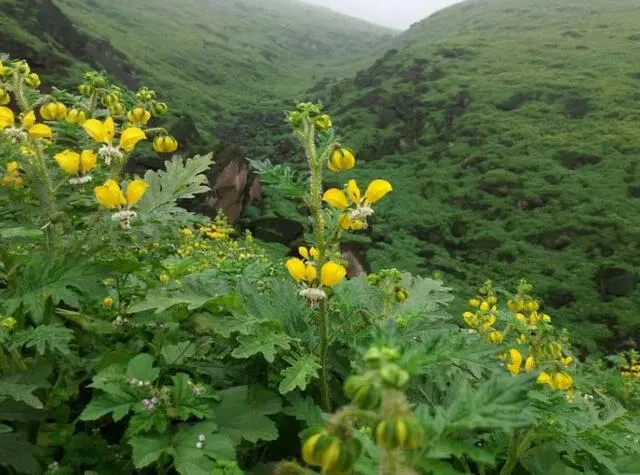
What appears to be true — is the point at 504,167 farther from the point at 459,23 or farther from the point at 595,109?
the point at 459,23

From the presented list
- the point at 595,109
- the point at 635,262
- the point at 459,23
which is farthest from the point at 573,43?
the point at 635,262

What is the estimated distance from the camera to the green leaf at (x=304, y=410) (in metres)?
2.13

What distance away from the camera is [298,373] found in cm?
205

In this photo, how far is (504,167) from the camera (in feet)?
93.2

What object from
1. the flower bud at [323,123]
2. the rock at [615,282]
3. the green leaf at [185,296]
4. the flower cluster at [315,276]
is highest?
the flower bud at [323,123]

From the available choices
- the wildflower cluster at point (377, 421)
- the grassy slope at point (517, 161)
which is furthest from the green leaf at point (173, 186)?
the grassy slope at point (517, 161)

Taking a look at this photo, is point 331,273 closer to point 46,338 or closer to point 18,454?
point 46,338

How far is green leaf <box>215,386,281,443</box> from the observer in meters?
2.09

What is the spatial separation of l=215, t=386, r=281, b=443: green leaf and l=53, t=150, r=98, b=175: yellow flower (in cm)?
116

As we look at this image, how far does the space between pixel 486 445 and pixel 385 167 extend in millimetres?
29298

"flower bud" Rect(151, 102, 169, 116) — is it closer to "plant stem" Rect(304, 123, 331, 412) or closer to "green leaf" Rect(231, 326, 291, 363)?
"plant stem" Rect(304, 123, 331, 412)

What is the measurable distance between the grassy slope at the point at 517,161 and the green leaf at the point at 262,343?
15.8 m

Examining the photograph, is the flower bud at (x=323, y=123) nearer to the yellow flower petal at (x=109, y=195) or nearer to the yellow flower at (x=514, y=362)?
the yellow flower petal at (x=109, y=195)

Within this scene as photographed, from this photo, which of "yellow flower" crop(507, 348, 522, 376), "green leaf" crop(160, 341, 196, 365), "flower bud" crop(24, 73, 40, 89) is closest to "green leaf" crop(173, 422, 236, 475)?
"green leaf" crop(160, 341, 196, 365)
